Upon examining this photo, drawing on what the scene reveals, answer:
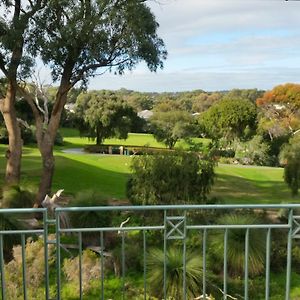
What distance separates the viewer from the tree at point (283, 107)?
41156 mm

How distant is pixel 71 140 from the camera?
48.6 m

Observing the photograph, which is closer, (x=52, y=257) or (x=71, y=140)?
(x=52, y=257)

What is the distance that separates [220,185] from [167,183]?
33.6 ft

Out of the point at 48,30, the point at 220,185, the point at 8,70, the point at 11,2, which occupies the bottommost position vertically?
the point at 220,185

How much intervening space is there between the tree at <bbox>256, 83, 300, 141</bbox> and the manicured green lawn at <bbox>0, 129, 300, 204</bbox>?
517 inches

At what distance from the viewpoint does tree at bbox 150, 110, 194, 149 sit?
133 ft

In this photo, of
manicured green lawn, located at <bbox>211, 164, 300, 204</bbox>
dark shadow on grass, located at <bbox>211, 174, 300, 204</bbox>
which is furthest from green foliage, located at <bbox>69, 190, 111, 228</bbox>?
dark shadow on grass, located at <bbox>211, 174, 300, 204</bbox>

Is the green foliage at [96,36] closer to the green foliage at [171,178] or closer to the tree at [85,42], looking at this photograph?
the tree at [85,42]

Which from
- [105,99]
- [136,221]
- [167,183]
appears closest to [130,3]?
[167,183]

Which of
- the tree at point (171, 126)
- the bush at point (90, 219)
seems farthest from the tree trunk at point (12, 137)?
the tree at point (171, 126)

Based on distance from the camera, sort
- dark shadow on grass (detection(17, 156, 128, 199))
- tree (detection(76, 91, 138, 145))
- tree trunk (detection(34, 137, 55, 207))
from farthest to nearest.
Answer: tree (detection(76, 91, 138, 145)), dark shadow on grass (detection(17, 156, 128, 199)), tree trunk (detection(34, 137, 55, 207))

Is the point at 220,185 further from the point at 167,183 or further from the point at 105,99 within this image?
the point at 105,99

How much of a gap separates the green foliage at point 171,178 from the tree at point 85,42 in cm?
283

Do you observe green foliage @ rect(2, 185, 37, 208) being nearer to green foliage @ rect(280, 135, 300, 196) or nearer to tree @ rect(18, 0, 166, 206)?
tree @ rect(18, 0, 166, 206)
